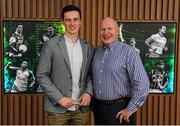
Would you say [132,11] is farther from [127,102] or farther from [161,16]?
[127,102]

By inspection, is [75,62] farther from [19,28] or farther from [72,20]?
[19,28]

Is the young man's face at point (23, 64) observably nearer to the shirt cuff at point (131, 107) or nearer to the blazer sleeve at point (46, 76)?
the blazer sleeve at point (46, 76)

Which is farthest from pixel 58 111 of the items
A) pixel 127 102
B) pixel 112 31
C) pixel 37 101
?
pixel 37 101

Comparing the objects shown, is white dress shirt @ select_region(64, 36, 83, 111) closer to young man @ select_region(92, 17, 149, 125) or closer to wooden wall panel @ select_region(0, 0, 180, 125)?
young man @ select_region(92, 17, 149, 125)

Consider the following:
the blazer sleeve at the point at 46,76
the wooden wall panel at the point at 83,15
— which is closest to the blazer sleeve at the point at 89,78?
the blazer sleeve at the point at 46,76

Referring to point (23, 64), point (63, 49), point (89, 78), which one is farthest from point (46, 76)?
point (23, 64)

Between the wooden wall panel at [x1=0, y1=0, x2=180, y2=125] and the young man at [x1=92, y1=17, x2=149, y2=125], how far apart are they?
151 cm

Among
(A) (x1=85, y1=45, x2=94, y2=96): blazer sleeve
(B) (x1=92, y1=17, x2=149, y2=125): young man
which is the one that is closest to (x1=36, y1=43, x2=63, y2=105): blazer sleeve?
(A) (x1=85, y1=45, x2=94, y2=96): blazer sleeve

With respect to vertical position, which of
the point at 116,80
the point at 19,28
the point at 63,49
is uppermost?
the point at 19,28

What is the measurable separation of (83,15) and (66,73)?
1.70m

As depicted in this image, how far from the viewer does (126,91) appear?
256cm

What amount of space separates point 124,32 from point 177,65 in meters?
0.83

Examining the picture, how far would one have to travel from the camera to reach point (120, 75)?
8.25ft

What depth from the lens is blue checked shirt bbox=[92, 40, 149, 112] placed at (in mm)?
2471
